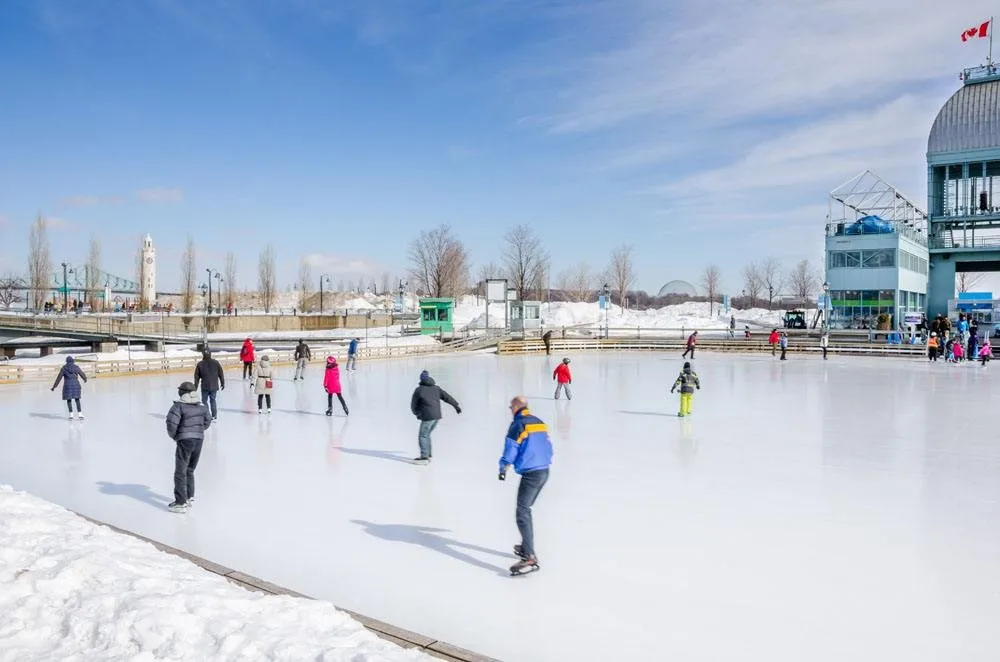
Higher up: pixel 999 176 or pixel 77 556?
pixel 999 176

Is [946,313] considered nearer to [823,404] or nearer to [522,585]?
[823,404]

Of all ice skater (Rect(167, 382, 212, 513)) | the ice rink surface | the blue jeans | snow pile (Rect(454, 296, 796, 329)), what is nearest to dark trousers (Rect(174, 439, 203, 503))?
ice skater (Rect(167, 382, 212, 513))

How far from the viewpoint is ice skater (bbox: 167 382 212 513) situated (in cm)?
822

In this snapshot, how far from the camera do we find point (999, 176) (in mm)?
46469

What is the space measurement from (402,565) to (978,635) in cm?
463

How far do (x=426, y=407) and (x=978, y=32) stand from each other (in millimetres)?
54298

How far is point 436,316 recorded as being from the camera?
48719mm

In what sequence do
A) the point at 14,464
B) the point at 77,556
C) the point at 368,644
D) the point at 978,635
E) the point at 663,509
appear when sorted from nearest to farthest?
the point at 368,644, the point at 978,635, the point at 77,556, the point at 663,509, the point at 14,464

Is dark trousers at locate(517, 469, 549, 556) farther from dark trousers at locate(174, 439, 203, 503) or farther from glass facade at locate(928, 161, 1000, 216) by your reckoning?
glass facade at locate(928, 161, 1000, 216)

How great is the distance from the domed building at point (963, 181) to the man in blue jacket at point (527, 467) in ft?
164

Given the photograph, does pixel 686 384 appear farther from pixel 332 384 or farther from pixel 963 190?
pixel 963 190

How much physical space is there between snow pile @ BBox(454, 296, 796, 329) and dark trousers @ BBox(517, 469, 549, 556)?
1855 inches

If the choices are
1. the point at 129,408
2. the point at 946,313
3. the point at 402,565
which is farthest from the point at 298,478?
the point at 946,313

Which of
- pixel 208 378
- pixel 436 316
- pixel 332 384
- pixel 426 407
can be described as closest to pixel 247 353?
pixel 332 384
